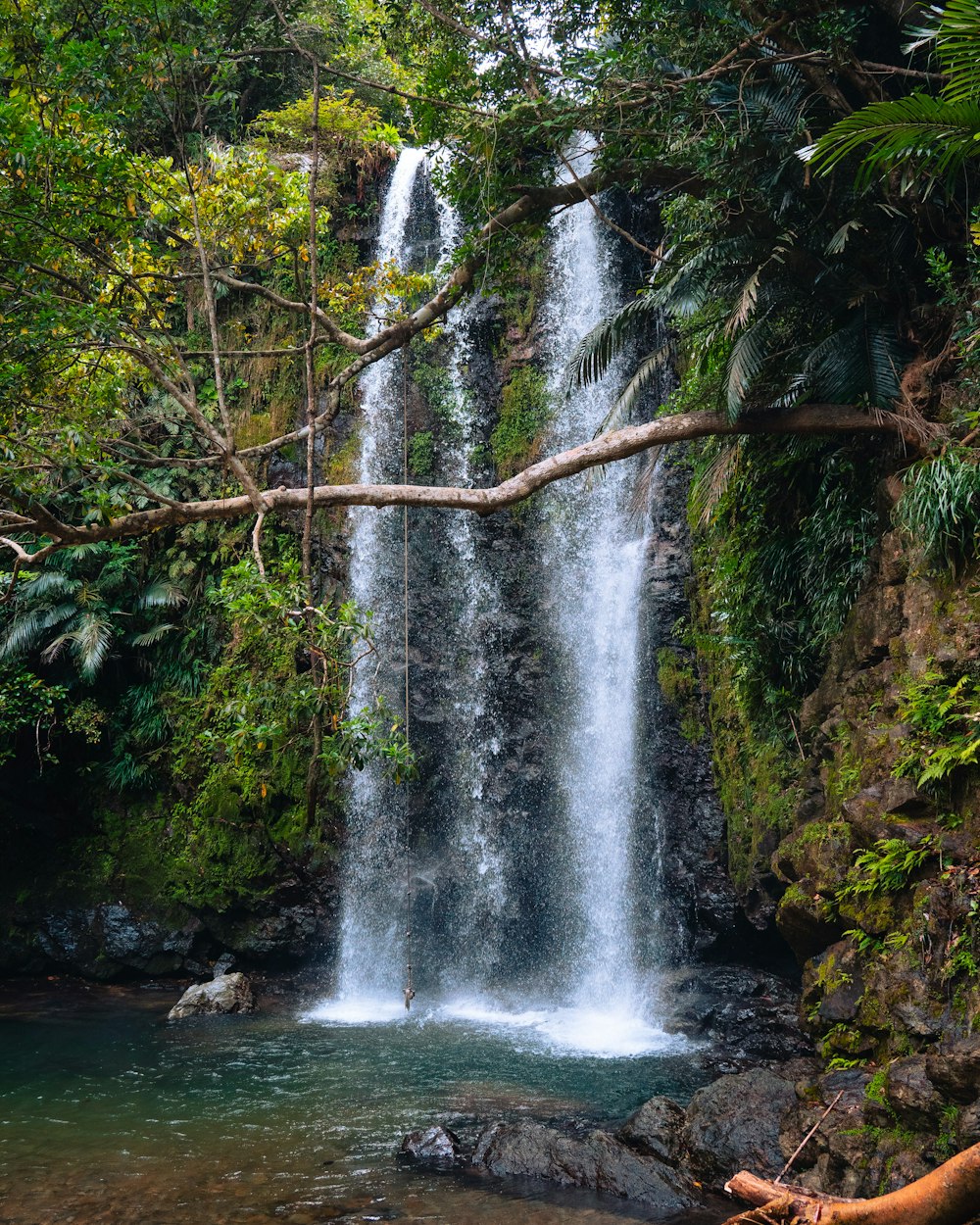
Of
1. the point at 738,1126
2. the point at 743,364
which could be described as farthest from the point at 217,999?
the point at 743,364

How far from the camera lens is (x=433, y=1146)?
21.8ft

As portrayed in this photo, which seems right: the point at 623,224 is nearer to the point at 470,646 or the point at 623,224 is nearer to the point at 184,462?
the point at 470,646

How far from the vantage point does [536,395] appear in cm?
1469

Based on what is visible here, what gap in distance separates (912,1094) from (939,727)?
219cm

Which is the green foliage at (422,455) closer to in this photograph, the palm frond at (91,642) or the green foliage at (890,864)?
the palm frond at (91,642)

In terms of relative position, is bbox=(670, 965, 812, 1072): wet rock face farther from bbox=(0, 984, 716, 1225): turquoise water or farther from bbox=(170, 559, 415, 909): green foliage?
bbox=(170, 559, 415, 909): green foliage

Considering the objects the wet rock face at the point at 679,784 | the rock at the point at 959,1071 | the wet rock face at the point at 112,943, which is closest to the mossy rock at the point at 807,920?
the rock at the point at 959,1071

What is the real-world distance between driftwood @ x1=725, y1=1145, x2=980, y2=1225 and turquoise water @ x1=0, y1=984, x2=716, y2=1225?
1.67 meters

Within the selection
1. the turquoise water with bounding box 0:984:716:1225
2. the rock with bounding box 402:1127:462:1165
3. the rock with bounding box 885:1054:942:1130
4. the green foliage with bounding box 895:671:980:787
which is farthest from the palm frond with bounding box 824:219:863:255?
the rock with bounding box 402:1127:462:1165

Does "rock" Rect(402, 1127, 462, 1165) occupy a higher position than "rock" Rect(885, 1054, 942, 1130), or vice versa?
"rock" Rect(885, 1054, 942, 1130)

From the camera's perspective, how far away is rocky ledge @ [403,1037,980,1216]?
16.6 feet

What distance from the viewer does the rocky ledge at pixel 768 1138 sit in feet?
16.6

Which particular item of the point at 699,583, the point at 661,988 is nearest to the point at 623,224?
the point at 699,583

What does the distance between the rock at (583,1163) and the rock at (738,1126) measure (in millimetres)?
224
